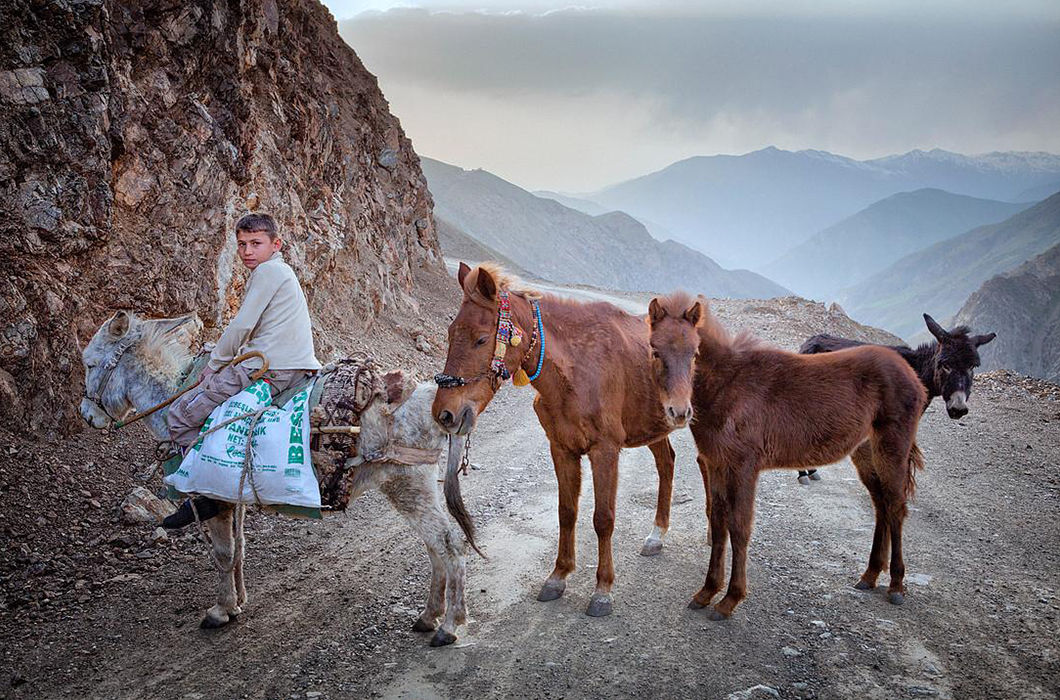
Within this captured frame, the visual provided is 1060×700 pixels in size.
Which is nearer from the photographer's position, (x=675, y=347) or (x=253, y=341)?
(x=253, y=341)

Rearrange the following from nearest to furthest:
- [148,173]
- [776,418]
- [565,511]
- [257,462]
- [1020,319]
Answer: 1. [257,462]
2. [776,418]
3. [565,511]
4. [148,173]
5. [1020,319]

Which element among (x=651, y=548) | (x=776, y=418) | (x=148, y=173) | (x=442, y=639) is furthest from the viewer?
(x=148, y=173)

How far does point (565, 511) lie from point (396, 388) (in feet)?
5.72

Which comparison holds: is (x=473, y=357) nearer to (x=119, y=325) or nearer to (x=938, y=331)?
(x=119, y=325)

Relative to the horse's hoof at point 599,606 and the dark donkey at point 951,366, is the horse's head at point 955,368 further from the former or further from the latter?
the horse's hoof at point 599,606

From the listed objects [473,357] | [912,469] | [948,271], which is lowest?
[912,469]

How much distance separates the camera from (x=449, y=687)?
154 inches

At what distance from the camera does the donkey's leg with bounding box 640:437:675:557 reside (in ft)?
19.6

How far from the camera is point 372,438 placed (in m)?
4.47

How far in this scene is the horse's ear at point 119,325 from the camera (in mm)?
4551

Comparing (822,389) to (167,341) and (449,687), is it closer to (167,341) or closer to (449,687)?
(449,687)

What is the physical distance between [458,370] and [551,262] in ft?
272

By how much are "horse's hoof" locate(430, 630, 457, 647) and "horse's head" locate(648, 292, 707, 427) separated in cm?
217

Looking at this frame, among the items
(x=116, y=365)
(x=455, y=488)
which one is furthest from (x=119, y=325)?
(x=455, y=488)
